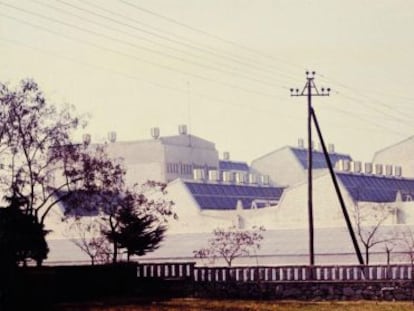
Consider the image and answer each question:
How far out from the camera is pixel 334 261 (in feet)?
197

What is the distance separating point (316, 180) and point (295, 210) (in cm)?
276

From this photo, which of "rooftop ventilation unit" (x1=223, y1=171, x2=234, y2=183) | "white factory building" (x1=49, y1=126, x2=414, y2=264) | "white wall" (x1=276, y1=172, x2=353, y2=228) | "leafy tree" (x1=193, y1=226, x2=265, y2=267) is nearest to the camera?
"leafy tree" (x1=193, y1=226, x2=265, y2=267)

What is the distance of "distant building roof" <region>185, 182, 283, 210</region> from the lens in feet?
255

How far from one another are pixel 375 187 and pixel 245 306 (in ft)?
173

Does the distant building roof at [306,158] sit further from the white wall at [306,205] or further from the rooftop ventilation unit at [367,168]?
the white wall at [306,205]

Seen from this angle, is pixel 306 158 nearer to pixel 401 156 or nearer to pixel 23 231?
pixel 401 156

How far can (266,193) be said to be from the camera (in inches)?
3612

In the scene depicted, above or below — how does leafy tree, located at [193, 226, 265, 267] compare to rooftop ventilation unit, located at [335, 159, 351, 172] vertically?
below

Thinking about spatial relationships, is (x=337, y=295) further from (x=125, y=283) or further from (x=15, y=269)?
(x=15, y=269)

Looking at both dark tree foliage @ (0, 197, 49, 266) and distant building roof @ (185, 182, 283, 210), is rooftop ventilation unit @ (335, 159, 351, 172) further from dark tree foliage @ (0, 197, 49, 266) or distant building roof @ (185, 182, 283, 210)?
dark tree foliage @ (0, 197, 49, 266)

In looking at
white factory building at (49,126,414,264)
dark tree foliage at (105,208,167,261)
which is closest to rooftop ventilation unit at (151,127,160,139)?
white factory building at (49,126,414,264)

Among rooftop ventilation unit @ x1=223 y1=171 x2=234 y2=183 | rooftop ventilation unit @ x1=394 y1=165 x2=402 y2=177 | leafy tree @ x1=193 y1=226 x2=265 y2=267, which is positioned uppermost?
rooftop ventilation unit @ x1=394 y1=165 x2=402 y2=177

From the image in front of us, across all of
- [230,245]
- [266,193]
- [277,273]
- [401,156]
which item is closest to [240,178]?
[266,193]

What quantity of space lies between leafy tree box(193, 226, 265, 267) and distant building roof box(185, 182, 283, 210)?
11.9m
